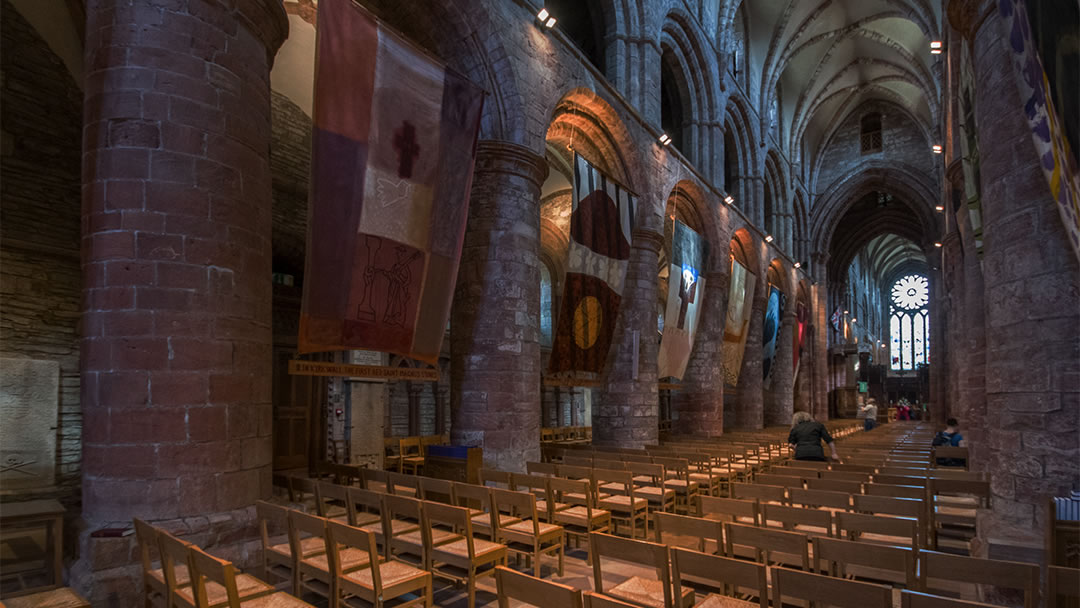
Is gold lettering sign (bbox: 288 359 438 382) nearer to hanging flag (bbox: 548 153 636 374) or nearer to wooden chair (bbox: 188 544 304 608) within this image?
wooden chair (bbox: 188 544 304 608)

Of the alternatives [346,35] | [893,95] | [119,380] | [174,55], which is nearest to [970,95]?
[346,35]

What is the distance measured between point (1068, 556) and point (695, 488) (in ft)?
13.3

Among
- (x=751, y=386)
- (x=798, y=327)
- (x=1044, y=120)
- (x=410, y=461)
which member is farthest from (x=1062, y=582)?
(x=798, y=327)

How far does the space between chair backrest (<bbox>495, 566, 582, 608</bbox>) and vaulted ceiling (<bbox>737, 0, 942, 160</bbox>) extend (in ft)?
76.2

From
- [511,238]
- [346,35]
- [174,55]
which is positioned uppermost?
[346,35]

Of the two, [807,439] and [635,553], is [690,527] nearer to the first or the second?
[635,553]

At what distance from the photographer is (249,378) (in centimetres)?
500

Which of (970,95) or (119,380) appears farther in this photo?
(970,95)

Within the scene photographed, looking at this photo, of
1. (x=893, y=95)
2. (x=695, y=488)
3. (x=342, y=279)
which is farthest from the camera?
(x=893, y=95)

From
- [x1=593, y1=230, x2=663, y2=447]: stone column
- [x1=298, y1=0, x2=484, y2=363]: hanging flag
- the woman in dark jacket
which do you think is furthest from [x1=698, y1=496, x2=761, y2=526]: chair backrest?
[x1=593, y1=230, x2=663, y2=447]: stone column

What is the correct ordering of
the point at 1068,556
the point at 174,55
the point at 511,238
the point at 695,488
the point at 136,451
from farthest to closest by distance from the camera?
the point at 511,238
the point at 695,488
the point at 174,55
the point at 136,451
the point at 1068,556

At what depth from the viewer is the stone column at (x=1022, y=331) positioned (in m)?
4.54

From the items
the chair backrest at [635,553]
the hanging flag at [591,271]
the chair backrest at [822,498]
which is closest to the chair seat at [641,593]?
the chair backrest at [635,553]

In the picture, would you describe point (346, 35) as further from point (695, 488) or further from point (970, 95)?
point (970, 95)
